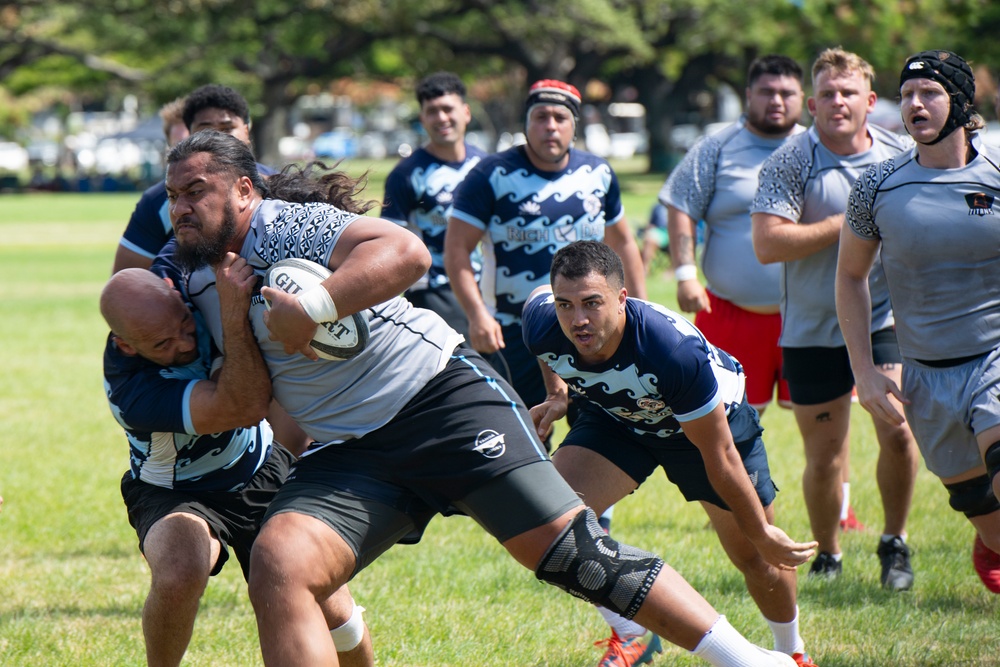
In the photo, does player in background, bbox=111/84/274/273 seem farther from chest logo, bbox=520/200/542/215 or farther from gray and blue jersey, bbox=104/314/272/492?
chest logo, bbox=520/200/542/215

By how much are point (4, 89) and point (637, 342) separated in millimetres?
75284

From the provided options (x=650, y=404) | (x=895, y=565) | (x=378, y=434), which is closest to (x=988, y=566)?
(x=895, y=565)

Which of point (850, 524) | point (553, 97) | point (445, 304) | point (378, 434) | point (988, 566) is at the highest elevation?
point (553, 97)

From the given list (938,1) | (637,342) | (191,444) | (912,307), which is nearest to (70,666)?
(191,444)

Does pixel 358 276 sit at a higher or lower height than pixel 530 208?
higher

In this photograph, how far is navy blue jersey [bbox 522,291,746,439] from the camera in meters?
3.94

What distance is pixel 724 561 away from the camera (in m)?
6.16

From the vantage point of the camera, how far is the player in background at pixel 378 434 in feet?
11.6

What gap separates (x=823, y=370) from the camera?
230 inches

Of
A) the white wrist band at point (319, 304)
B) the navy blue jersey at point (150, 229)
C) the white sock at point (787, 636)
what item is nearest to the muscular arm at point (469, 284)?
the navy blue jersey at point (150, 229)

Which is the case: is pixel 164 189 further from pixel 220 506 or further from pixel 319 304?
pixel 319 304

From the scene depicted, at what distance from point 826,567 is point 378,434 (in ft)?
9.97

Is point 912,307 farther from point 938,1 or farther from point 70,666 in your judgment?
point 938,1

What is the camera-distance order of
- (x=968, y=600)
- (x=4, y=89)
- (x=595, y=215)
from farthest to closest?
1. (x=4, y=89)
2. (x=595, y=215)
3. (x=968, y=600)
